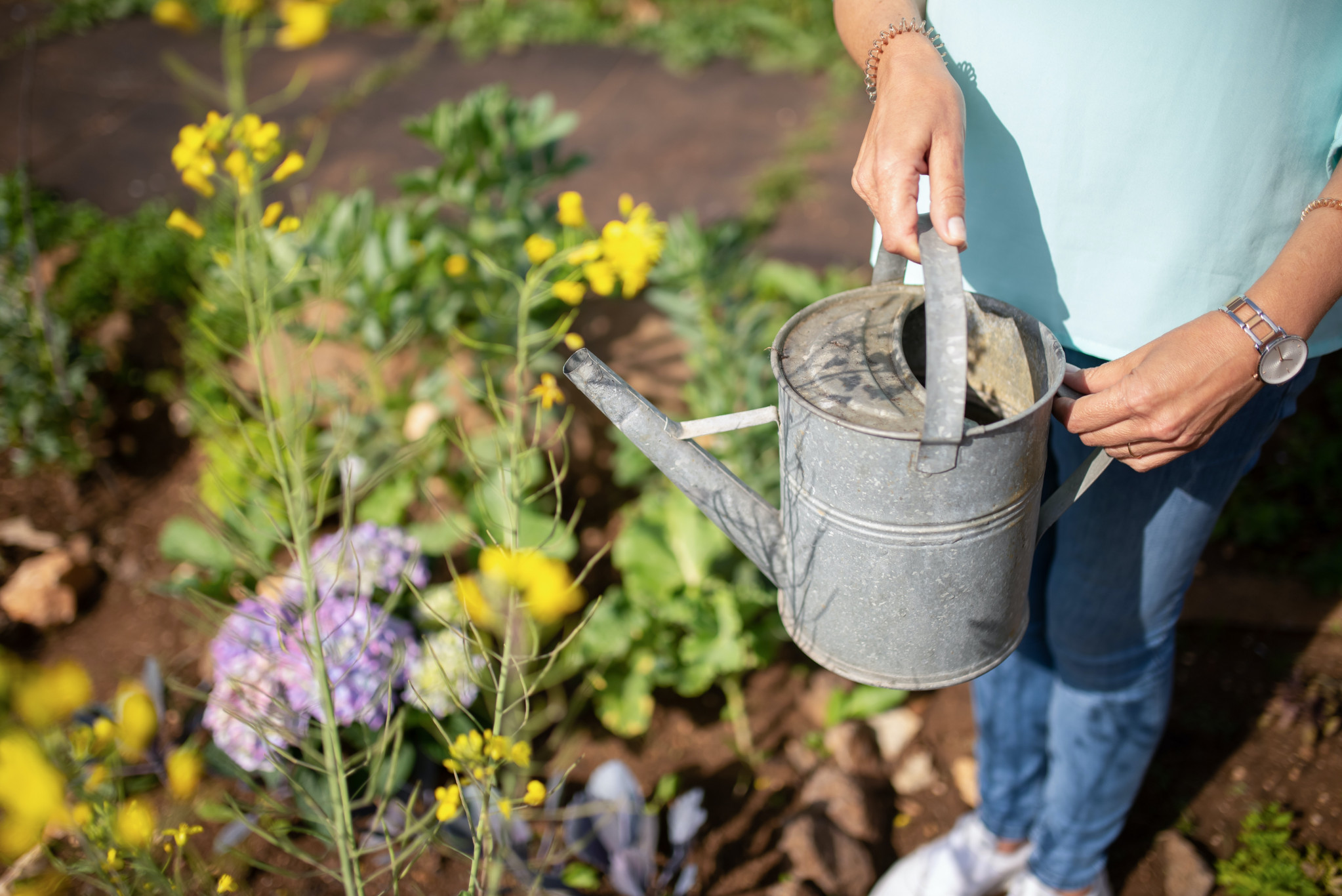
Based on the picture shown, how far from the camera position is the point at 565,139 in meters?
4.36

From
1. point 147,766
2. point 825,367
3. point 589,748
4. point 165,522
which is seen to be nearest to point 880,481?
point 825,367

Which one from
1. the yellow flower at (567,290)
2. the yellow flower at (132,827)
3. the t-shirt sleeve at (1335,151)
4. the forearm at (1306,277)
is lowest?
the yellow flower at (132,827)

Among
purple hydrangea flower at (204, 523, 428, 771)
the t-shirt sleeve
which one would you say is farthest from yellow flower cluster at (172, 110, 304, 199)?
the t-shirt sleeve

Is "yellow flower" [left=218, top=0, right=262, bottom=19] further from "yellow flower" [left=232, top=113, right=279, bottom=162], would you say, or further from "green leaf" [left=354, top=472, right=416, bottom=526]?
"green leaf" [left=354, top=472, right=416, bottom=526]

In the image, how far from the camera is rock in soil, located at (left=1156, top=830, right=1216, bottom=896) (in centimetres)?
171

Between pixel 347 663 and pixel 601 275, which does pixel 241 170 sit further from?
pixel 347 663

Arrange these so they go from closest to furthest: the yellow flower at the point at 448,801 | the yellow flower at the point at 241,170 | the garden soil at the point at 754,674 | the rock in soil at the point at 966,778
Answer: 1. the yellow flower at the point at 448,801
2. the yellow flower at the point at 241,170
3. the garden soil at the point at 754,674
4. the rock in soil at the point at 966,778

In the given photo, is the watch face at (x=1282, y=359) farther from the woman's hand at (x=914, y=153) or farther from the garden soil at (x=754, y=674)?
the garden soil at (x=754, y=674)

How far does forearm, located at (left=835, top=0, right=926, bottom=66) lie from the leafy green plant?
5.28ft

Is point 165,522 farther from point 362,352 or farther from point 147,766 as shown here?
point 147,766

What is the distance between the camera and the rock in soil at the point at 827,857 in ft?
5.84

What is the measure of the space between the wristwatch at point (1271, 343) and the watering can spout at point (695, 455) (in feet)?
1.64

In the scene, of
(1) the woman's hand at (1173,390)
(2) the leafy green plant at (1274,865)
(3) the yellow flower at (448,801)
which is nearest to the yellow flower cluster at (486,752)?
(3) the yellow flower at (448,801)

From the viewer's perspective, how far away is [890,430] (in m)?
0.92
